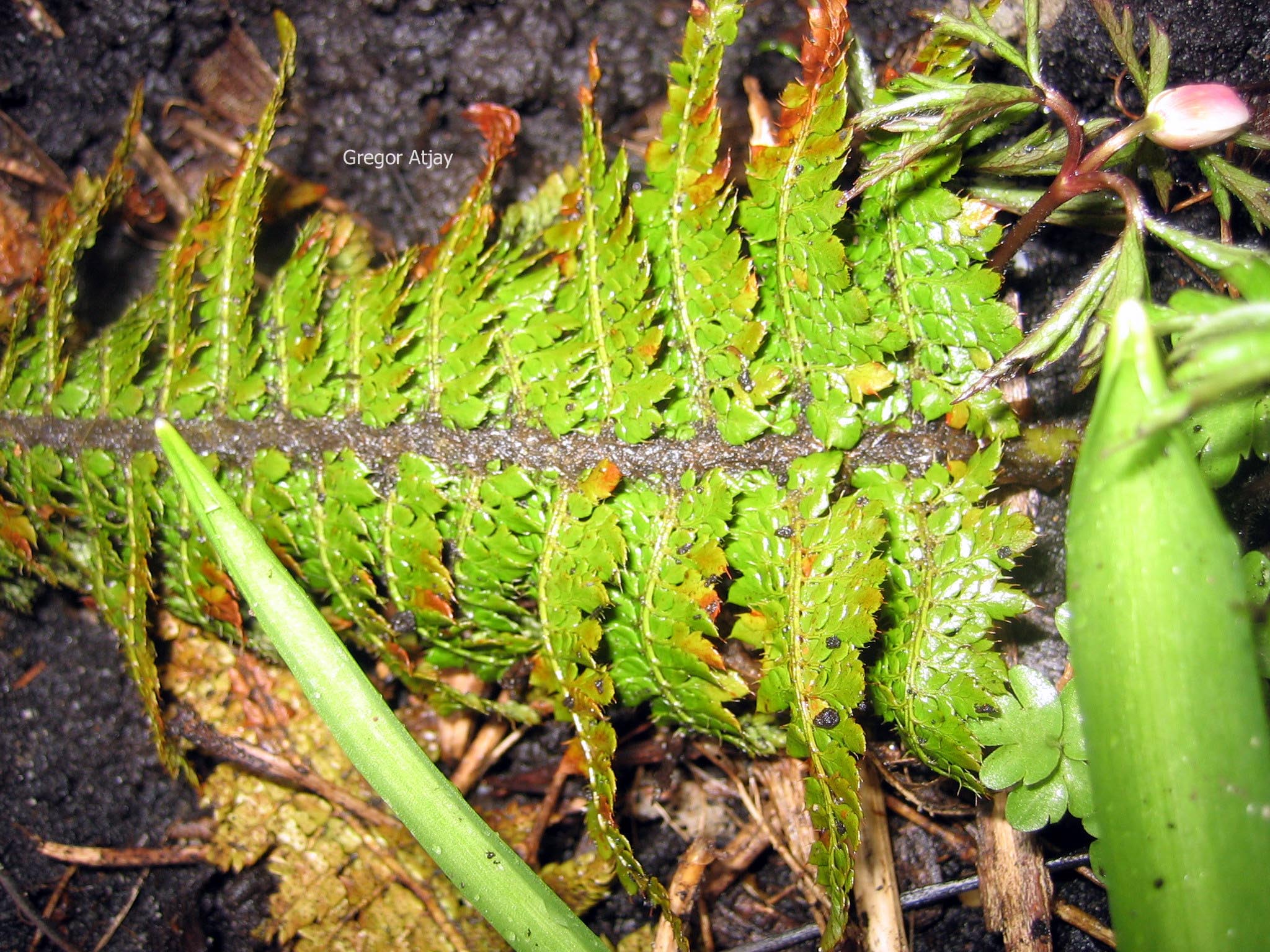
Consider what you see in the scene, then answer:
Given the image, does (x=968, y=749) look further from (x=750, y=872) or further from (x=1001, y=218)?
(x=1001, y=218)

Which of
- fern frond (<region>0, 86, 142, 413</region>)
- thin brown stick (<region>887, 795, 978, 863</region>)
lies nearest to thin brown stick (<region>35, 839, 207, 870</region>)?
fern frond (<region>0, 86, 142, 413</region>)

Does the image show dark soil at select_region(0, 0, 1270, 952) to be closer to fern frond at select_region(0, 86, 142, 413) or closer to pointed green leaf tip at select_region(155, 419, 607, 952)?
fern frond at select_region(0, 86, 142, 413)

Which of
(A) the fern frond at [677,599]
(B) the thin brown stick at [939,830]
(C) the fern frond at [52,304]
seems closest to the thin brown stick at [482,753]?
(A) the fern frond at [677,599]

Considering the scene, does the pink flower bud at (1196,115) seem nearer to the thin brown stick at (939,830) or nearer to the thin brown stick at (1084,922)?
the thin brown stick at (939,830)

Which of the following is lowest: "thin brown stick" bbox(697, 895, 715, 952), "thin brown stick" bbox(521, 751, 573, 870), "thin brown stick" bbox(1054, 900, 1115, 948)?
"thin brown stick" bbox(1054, 900, 1115, 948)

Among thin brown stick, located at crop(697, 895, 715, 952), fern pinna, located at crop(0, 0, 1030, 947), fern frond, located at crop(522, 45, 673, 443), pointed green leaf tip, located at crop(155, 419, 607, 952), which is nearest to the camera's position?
pointed green leaf tip, located at crop(155, 419, 607, 952)

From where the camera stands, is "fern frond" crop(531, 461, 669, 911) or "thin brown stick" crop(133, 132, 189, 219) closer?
"fern frond" crop(531, 461, 669, 911)
